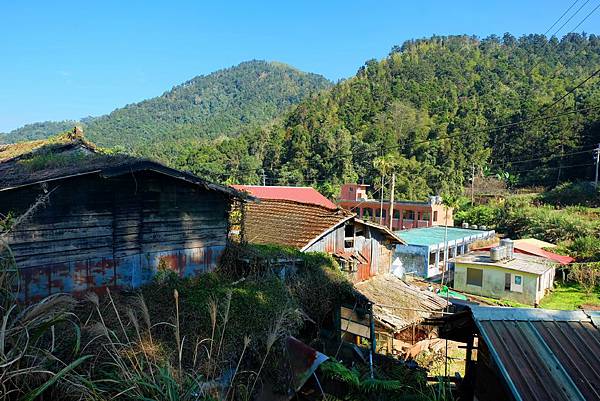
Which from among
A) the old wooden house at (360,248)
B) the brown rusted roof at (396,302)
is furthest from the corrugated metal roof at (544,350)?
the brown rusted roof at (396,302)

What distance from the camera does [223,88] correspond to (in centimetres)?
18138

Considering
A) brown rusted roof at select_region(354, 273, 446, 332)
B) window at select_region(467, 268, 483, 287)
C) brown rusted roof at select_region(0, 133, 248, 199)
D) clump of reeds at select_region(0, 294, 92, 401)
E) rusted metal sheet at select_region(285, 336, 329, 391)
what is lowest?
window at select_region(467, 268, 483, 287)

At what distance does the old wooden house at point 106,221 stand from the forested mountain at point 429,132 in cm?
2855

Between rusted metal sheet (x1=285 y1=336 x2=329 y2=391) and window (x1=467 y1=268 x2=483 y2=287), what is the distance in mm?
20807

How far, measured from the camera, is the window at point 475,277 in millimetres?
23009

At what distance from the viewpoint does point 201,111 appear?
155500 mm

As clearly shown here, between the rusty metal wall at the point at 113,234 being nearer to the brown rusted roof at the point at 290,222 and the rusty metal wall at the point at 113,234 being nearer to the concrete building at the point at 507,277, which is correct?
the brown rusted roof at the point at 290,222

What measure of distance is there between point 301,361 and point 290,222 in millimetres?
10081

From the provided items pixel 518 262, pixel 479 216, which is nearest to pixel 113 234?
pixel 518 262

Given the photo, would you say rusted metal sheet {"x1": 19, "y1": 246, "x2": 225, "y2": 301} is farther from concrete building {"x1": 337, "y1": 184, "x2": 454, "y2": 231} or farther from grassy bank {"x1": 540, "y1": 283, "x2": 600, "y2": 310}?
concrete building {"x1": 337, "y1": 184, "x2": 454, "y2": 231}

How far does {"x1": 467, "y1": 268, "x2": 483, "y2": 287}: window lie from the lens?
75.5 ft

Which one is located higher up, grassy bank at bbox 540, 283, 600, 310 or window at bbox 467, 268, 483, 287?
window at bbox 467, 268, 483, 287

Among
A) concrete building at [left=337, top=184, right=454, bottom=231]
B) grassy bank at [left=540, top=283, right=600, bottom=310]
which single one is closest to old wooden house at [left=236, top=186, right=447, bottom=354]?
grassy bank at [left=540, top=283, right=600, bottom=310]

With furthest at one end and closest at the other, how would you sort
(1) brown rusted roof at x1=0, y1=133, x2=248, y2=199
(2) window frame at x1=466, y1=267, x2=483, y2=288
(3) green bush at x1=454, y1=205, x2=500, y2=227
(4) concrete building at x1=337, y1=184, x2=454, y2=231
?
(3) green bush at x1=454, y1=205, x2=500, y2=227, (4) concrete building at x1=337, y1=184, x2=454, y2=231, (2) window frame at x1=466, y1=267, x2=483, y2=288, (1) brown rusted roof at x1=0, y1=133, x2=248, y2=199
